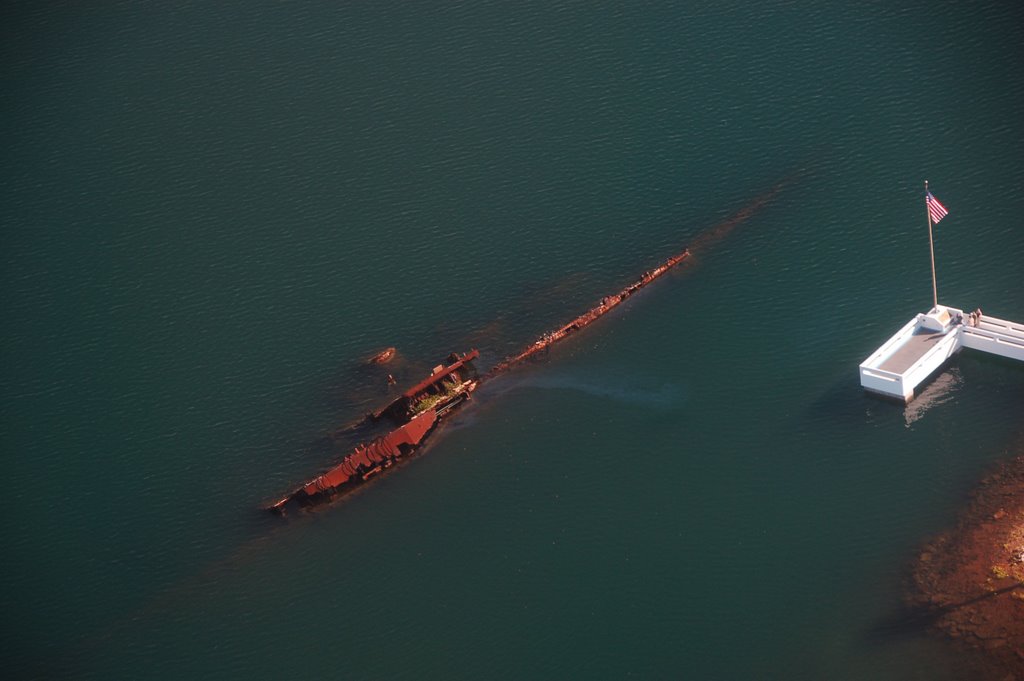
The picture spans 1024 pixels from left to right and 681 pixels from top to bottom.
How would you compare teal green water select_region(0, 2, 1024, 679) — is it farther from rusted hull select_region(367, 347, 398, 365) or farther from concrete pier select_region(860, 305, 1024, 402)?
concrete pier select_region(860, 305, 1024, 402)

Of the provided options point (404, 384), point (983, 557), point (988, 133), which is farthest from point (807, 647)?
point (988, 133)

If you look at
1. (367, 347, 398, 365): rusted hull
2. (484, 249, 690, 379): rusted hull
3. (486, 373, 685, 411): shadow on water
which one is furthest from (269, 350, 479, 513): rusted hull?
(367, 347, 398, 365): rusted hull

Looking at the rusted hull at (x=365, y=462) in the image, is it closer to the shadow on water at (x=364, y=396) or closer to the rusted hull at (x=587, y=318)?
the shadow on water at (x=364, y=396)

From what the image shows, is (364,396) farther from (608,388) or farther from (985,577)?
(985,577)

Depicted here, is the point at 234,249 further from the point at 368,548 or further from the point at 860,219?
the point at 860,219

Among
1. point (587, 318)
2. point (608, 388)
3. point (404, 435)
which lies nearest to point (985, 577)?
point (608, 388)

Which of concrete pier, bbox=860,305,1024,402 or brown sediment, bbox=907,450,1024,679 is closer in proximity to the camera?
brown sediment, bbox=907,450,1024,679
